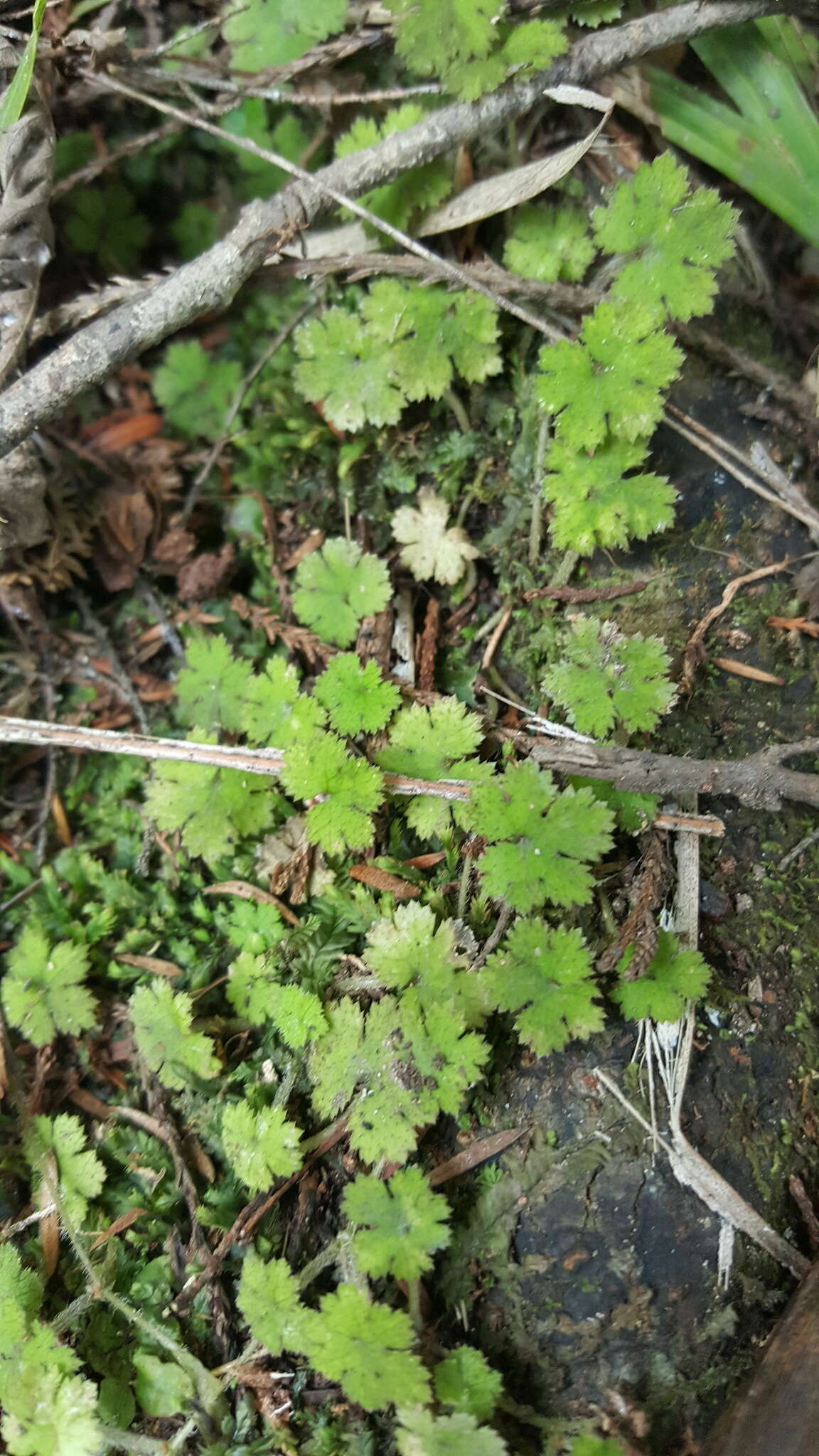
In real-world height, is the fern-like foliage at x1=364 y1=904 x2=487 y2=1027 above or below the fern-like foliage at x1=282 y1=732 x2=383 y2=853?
below

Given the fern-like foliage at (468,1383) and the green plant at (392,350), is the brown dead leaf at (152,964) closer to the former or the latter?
the fern-like foliage at (468,1383)

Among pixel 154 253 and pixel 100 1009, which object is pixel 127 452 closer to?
pixel 154 253

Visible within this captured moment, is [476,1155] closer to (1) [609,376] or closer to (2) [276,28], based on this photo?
(1) [609,376]

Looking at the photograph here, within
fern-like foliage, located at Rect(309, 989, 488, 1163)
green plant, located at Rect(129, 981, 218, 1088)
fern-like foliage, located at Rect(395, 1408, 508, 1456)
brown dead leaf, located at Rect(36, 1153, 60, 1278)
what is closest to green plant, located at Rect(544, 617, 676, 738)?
fern-like foliage, located at Rect(309, 989, 488, 1163)

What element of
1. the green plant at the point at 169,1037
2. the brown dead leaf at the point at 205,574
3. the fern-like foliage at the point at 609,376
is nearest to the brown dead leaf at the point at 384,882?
the green plant at the point at 169,1037

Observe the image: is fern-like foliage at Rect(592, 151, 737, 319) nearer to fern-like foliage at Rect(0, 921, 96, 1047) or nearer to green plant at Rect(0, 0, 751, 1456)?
green plant at Rect(0, 0, 751, 1456)
